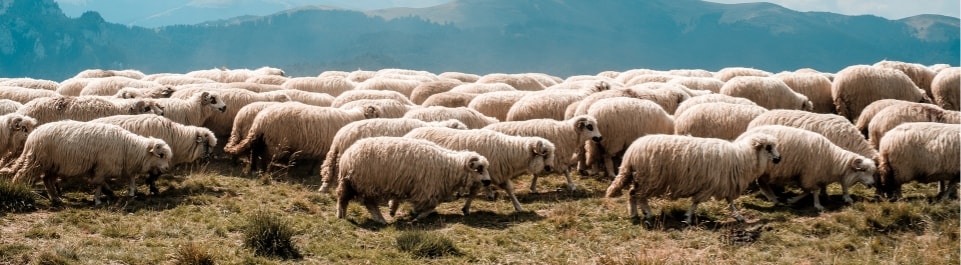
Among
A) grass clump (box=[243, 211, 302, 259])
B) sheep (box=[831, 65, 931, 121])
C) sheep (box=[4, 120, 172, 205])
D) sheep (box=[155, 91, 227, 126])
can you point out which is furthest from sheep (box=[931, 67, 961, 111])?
sheep (box=[4, 120, 172, 205])

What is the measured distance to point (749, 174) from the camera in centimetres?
1266

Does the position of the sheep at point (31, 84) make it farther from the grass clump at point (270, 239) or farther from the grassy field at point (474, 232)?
the grass clump at point (270, 239)

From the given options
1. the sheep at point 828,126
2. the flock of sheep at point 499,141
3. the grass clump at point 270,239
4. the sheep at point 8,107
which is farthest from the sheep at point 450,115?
the sheep at point 8,107

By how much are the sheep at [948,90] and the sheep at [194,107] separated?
2036cm

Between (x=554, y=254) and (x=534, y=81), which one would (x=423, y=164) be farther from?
(x=534, y=81)

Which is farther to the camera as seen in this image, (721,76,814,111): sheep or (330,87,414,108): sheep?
(721,76,814,111): sheep

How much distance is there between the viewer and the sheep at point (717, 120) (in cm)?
1659

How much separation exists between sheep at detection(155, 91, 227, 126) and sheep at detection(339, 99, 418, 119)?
2913mm

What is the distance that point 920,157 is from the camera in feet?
43.4

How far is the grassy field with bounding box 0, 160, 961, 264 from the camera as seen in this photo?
10.1 meters

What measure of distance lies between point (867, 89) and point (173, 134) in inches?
729

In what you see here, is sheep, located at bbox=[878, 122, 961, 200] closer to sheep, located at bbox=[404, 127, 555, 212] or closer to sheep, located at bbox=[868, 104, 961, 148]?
sheep, located at bbox=[868, 104, 961, 148]

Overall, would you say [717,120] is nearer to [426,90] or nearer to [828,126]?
[828,126]

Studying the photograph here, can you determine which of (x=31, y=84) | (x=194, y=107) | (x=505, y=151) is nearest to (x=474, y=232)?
(x=505, y=151)
